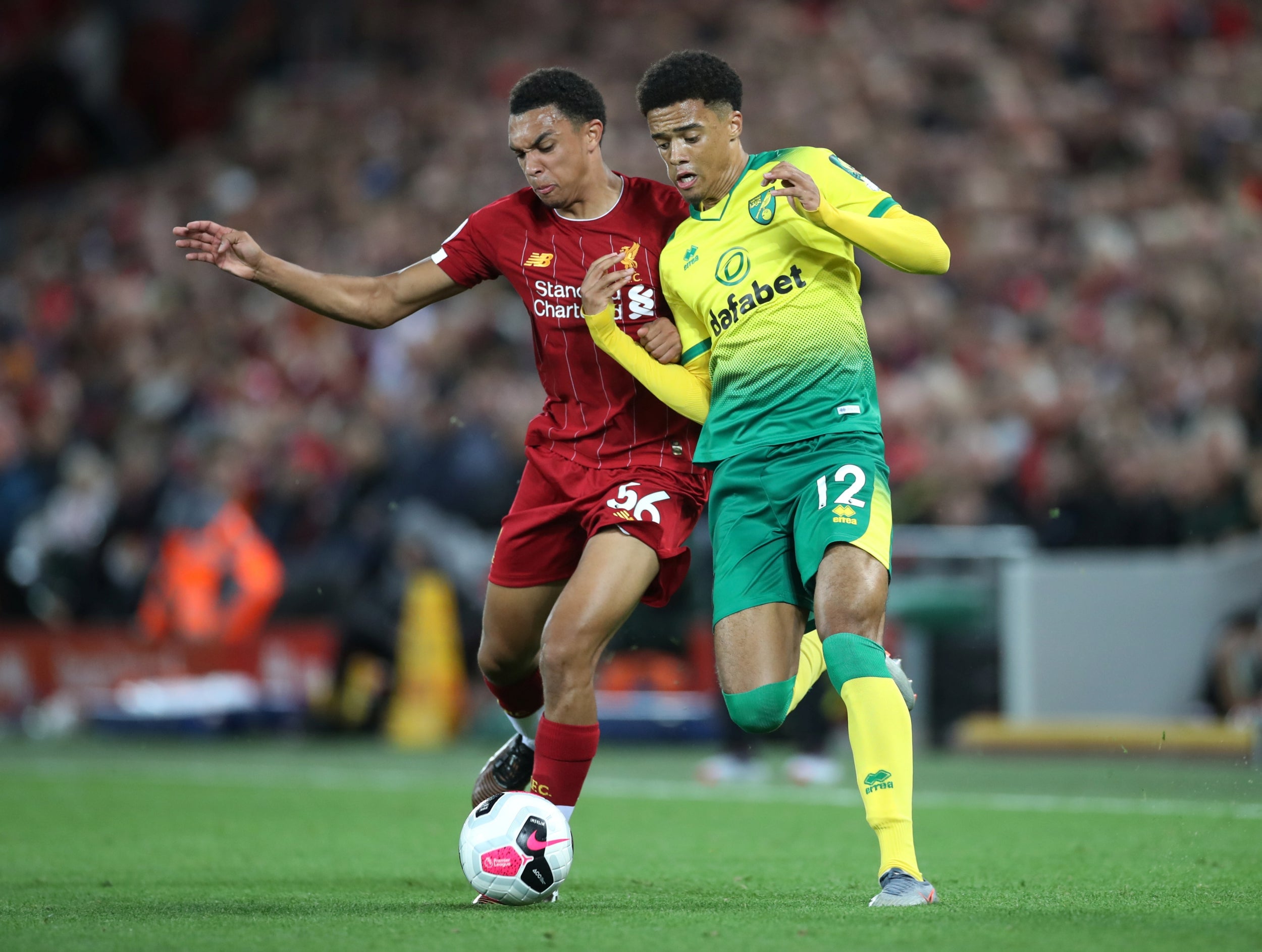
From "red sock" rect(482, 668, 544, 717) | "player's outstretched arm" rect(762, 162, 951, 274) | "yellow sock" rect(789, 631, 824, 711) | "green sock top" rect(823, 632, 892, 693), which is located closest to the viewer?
"green sock top" rect(823, 632, 892, 693)

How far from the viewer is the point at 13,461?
56.5 ft

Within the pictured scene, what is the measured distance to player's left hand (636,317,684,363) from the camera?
5.63 m

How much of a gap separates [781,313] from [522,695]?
1745 mm

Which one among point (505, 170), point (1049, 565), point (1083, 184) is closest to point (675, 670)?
point (1049, 565)

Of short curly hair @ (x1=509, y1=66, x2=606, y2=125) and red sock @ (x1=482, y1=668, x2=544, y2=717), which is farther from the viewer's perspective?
red sock @ (x1=482, y1=668, x2=544, y2=717)

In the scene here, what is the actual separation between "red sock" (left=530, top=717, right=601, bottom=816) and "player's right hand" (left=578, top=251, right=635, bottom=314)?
1.29m

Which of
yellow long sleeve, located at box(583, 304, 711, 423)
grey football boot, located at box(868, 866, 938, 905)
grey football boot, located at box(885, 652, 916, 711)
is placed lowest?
grey football boot, located at box(868, 866, 938, 905)

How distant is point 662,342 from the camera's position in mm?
5641

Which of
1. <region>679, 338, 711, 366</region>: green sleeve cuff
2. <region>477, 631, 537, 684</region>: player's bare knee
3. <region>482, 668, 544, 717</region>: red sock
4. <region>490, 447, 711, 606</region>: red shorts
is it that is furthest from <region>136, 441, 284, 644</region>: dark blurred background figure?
<region>679, 338, 711, 366</region>: green sleeve cuff

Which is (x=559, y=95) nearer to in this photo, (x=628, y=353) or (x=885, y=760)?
(x=628, y=353)

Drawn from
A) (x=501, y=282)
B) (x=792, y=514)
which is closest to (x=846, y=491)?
(x=792, y=514)

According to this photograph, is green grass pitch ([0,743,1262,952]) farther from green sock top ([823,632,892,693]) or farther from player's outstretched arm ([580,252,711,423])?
player's outstretched arm ([580,252,711,423])

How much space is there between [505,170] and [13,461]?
5.59 m

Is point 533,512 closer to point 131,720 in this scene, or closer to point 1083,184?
point 131,720
